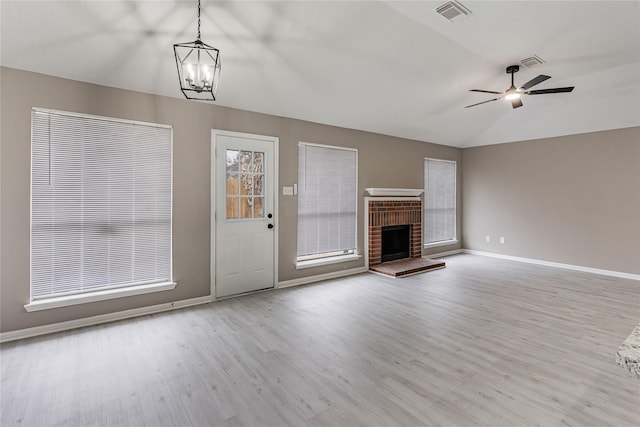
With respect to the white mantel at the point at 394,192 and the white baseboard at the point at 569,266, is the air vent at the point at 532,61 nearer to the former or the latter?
the white mantel at the point at 394,192

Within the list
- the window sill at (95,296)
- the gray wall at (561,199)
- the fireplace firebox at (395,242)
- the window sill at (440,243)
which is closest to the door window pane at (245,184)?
the window sill at (95,296)

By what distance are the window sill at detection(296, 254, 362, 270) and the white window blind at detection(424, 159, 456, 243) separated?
218 cm

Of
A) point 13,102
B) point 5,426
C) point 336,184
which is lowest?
point 5,426

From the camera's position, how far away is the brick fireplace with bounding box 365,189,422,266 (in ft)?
18.7

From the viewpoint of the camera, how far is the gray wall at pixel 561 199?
5.29m

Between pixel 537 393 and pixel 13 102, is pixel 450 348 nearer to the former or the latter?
pixel 537 393

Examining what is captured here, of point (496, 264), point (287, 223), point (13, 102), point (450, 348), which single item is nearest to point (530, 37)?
point (450, 348)

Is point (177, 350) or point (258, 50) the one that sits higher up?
point (258, 50)

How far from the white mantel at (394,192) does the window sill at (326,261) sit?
3.83ft

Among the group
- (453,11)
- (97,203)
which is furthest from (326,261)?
(453,11)

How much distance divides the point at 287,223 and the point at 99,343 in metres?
2.60

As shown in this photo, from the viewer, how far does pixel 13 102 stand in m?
2.95

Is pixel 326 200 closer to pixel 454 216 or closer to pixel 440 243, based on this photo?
pixel 440 243

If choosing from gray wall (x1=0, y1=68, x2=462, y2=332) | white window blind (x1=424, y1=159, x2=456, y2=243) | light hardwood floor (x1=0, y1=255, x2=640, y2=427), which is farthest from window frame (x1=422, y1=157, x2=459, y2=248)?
light hardwood floor (x1=0, y1=255, x2=640, y2=427)
